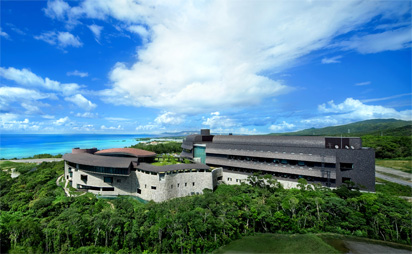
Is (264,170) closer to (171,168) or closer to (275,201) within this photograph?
(275,201)

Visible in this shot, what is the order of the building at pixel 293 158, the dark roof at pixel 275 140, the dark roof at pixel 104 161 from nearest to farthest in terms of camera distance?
the building at pixel 293 158 → the dark roof at pixel 104 161 → the dark roof at pixel 275 140

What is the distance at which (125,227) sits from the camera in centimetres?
2275

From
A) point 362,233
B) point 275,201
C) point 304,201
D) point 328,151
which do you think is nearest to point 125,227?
point 275,201

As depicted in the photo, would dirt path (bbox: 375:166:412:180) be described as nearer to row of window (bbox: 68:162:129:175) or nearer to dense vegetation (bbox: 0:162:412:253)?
dense vegetation (bbox: 0:162:412:253)

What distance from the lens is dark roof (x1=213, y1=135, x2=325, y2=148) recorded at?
37.6m

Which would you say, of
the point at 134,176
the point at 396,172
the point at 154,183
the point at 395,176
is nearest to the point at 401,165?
the point at 396,172

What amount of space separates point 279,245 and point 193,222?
12140mm

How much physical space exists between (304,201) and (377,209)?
30.0 ft

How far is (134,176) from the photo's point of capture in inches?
1507

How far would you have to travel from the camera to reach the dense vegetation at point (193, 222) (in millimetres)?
22219

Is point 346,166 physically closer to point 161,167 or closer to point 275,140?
point 275,140

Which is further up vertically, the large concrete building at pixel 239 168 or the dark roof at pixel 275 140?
the dark roof at pixel 275 140

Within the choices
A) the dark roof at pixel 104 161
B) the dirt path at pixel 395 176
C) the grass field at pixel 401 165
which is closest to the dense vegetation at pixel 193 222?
the dark roof at pixel 104 161

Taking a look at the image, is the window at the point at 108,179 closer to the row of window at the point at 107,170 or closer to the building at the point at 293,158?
the row of window at the point at 107,170
